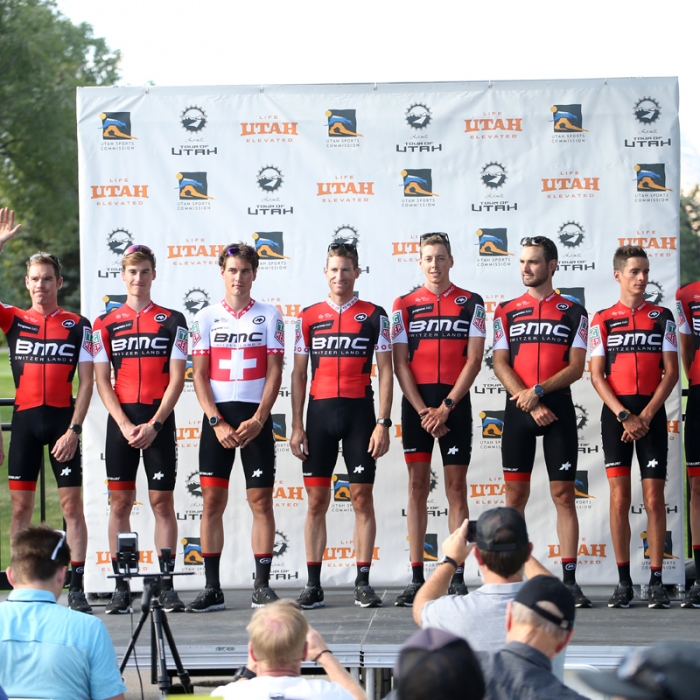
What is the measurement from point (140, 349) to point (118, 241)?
94 centimetres

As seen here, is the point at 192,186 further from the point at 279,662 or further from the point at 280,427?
the point at 279,662

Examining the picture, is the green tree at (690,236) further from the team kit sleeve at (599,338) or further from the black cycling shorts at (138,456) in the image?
the black cycling shorts at (138,456)

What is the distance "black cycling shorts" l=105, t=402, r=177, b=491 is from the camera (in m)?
5.18

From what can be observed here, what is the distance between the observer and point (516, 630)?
2.02m

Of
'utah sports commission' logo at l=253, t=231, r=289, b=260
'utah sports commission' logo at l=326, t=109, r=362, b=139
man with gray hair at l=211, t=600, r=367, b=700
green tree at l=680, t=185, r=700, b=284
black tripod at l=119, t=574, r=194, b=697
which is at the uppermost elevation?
green tree at l=680, t=185, r=700, b=284

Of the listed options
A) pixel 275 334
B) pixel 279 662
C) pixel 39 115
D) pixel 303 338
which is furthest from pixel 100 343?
pixel 39 115

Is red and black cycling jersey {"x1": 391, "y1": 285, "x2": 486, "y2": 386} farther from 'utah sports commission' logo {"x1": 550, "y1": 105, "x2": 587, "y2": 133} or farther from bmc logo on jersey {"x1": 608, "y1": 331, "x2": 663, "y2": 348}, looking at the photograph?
'utah sports commission' logo {"x1": 550, "y1": 105, "x2": 587, "y2": 133}

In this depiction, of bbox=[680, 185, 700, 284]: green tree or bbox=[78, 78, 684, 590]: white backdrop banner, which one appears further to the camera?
bbox=[680, 185, 700, 284]: green tree

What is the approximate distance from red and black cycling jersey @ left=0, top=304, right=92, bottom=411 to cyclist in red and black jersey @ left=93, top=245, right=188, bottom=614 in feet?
0.40

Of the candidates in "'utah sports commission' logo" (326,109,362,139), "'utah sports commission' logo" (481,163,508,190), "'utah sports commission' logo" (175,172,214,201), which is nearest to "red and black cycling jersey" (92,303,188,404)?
"'utah sports commission' logo" (175,172,214,201)

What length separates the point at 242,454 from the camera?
17.0 ft

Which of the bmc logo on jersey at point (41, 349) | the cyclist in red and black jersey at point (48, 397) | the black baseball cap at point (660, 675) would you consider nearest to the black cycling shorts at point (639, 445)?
the cyclist in red and black jersey at point (48, 397)

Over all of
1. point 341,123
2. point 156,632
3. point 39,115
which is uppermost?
point 39,115

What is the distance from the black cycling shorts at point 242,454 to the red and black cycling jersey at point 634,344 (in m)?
1.93
